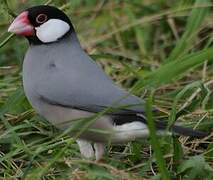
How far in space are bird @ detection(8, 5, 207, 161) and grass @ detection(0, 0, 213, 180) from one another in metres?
0.06

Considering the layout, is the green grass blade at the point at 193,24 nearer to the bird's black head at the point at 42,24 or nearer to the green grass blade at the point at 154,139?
the bird's black head at the point at 42,24

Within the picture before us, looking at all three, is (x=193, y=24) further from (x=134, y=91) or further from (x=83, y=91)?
(x=83, y=91)

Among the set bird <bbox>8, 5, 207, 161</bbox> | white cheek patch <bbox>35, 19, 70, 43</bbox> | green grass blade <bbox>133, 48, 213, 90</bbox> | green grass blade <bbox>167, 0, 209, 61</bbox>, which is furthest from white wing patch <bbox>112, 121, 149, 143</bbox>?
green grass blade <bbox>167, 0, 209, 61</bbox>

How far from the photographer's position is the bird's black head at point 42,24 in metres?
3.01

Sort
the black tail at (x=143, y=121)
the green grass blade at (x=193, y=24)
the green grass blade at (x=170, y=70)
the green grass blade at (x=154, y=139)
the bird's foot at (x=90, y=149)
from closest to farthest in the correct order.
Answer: the green grass blade at (x=154, y=139)
the green grass blade at (x=170, y=70)
the black tail at (x=143, y=121)
the bird's foot at (x=90, y=149)
the green grass blade at (x=193, y=24)

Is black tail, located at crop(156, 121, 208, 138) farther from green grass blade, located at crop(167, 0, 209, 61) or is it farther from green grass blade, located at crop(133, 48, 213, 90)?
green grass blade, located at crop(167, 0, 209, 61)

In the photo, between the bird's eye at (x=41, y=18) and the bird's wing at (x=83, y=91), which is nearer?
the bird's wing at (x=83, y=91)

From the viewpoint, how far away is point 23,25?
9.87 feet

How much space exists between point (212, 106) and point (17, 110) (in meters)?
0.74

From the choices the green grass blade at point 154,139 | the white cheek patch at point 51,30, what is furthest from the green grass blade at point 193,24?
the green grass blade at point 154,139

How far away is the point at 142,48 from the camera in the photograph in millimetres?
4422

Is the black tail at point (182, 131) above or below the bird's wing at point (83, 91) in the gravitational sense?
below

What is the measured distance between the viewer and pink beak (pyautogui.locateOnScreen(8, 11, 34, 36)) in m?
3.00

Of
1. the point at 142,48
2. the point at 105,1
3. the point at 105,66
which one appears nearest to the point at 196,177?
the point at 105,66
